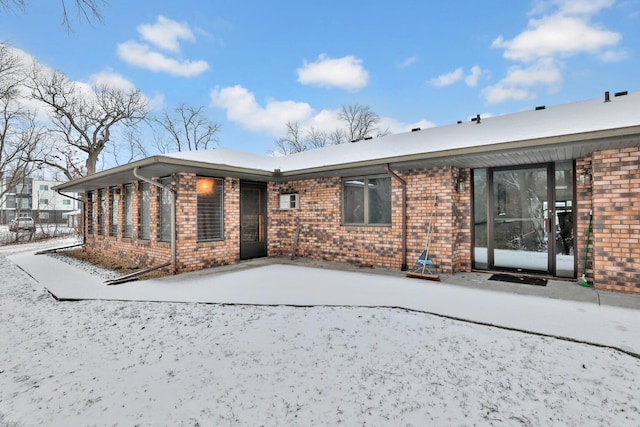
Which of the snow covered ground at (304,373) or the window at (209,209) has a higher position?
the window at (209,209)

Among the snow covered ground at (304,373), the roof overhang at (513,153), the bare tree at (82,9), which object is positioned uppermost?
the bare tree at (82,9)

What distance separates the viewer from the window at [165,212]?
266 inches

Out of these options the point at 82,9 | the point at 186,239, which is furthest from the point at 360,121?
the point at 82,9

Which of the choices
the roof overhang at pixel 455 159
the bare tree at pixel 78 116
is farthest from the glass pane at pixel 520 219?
the bare tree at pixel 78 116

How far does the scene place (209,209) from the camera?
22.9 feet

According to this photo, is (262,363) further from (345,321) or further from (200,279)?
(200,279)

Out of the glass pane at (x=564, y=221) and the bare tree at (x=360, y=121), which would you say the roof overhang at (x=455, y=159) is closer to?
the glass pane at (x=564, y=221)

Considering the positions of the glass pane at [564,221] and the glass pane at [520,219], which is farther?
the glass pane at [520,219]

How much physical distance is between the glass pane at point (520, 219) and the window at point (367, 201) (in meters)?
2.20

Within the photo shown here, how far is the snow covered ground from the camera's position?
200 cm

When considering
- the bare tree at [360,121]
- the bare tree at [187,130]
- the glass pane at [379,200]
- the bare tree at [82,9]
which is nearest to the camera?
the bare tree at [82,9]

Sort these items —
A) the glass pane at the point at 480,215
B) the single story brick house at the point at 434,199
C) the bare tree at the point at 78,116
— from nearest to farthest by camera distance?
the single story brick house at the point at 434,199, the glass pane at the point at 480,215, the bare tree at the point at 78,116

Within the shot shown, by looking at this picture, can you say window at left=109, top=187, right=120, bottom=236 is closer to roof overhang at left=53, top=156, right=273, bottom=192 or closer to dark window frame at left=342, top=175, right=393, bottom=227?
roof overhang at left=53, top=156, right=273, bottom=192

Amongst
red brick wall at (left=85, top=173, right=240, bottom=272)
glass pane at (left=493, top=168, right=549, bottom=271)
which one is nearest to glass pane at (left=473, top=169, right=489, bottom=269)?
glass pane at (left=493, top=168, right=549, bottom=271)
